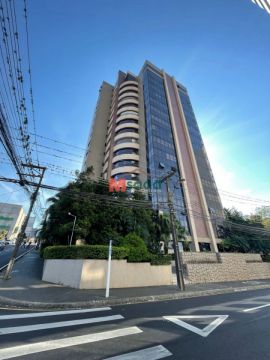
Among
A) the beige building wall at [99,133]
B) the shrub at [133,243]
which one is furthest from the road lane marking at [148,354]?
the beige building wall at [99,133]

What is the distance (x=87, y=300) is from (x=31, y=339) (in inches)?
163

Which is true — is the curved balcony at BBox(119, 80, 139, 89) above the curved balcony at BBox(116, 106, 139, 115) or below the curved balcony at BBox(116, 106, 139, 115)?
above

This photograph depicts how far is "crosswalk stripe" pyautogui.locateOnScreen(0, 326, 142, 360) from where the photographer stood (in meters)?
3.29

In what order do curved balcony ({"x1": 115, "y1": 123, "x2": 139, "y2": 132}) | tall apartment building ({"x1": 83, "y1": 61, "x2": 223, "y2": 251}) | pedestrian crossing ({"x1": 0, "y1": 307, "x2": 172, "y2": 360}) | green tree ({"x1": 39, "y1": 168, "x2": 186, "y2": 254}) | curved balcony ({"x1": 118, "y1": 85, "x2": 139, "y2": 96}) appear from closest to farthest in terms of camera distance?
pedestrian crossing ({"x1": 0, "y1": 307, "x2": 172, "y2": 360}) → green tree ({"x1": 39, "y1": 168, "x2": 186, "y2": 254}) → tall apartment building ({"x1": 83, "y1": 61, "x2": 223, "y2": 251}) → curved balcony ({"x1": 115, "y1": 123, "x2": 139, "y2": 132}) → curved balcony ({"x1": 118, "y1": 85, "x2": 139, "y2": 96})

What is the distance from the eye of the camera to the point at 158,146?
43344 mm

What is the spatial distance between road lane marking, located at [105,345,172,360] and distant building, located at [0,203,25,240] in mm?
97394

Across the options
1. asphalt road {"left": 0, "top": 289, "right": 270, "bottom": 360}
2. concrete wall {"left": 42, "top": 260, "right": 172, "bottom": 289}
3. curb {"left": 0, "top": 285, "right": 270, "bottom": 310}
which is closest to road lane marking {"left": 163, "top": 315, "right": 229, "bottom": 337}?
asphalt road {"left": 0, "top": 289, "right": 270, "bottom": 360}

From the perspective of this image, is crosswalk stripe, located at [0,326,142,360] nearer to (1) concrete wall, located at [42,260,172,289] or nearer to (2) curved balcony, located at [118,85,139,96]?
(1) concrete wall, located at [42,260,172,289]

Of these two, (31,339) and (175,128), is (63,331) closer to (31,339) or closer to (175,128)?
(31,339)

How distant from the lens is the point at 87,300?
772 centimetres

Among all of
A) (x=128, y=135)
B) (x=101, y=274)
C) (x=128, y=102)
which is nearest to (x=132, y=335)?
(x=101, y=274)

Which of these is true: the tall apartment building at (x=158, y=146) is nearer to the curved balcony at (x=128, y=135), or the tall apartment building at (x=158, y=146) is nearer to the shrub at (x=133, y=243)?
the curved balcony at (x=128, y=135)

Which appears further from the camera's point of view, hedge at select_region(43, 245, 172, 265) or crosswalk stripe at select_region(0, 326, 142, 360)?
hedge at select_region(43, 245, 172, 265)

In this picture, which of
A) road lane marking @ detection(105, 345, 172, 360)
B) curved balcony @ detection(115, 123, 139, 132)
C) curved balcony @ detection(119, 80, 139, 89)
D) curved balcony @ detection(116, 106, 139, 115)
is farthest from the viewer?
curved balcony @ detection(119, 80, 139, 89)
